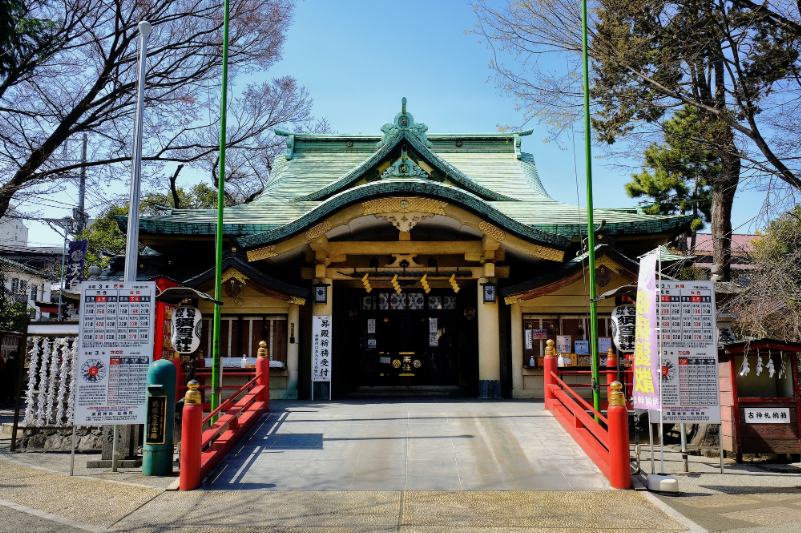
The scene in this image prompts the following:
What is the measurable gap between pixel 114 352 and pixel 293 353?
653cm

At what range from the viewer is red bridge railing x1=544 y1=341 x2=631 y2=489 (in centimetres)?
793

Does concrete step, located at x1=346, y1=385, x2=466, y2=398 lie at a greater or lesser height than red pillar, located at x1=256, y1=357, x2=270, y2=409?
lesser

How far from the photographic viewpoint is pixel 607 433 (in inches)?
337

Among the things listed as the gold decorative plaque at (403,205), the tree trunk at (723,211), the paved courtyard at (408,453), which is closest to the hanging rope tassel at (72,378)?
the paved courtyard at (408,453)

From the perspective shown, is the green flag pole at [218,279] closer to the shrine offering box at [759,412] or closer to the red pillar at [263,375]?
the red pillar at [263,375]

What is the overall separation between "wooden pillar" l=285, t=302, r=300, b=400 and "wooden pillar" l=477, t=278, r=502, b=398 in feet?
14.7

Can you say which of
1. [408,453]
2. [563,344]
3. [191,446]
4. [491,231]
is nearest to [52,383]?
[191,446]

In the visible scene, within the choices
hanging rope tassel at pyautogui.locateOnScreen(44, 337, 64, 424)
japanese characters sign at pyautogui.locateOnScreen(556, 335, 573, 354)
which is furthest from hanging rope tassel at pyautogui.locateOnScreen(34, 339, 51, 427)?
japanese characters sign at pyautogui.locateOnScreen(556, 335, 573, 354)

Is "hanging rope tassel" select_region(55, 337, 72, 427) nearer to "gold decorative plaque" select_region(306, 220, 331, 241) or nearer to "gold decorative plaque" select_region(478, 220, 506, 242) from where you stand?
"gold decorative plaque" select_region(306, 220, 331, 241)

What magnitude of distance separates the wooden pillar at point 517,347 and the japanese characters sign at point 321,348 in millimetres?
4503

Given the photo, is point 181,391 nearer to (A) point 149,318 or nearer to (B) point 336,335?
(A) point 149,318

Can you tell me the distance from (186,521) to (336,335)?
950 cm

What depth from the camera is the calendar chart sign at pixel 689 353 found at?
843 cm

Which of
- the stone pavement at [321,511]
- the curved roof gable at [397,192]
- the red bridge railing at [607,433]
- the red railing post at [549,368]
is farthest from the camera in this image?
the curved roof gable at [397,192]
